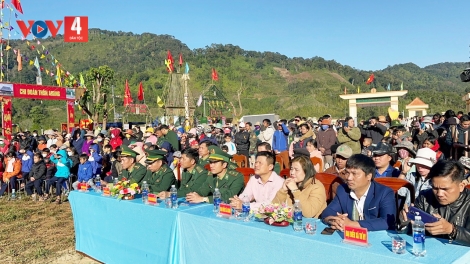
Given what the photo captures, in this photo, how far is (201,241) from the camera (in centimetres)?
306

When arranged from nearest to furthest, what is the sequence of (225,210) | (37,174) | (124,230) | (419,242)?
(419,242) < (225,210) < (124,230) < (37,174)

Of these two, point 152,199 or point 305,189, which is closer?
point 305,189

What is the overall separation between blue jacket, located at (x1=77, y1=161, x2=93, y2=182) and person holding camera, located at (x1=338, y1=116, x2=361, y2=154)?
193 inches

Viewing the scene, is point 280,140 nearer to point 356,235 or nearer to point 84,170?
point 84,170

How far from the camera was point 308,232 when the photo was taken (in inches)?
98.0

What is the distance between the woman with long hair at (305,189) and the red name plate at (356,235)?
745 millimetres

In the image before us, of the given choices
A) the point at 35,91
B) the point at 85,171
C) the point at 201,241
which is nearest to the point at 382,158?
the point at 201,241

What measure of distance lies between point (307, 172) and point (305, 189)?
5.7 inches

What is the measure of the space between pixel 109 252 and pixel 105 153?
15.8ft

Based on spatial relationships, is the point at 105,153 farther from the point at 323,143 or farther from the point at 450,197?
the point at 450,197

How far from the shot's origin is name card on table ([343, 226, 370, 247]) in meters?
2.22

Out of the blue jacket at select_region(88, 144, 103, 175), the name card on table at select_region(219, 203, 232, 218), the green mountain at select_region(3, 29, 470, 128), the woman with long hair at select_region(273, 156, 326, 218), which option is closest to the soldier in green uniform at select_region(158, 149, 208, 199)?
the name card on table at select_region(219, 203, 232, 218)

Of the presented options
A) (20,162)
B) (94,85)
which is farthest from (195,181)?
(94,85)

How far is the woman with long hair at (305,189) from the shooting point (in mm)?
3057
